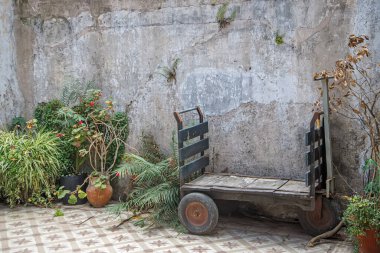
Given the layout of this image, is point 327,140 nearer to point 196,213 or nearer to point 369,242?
point 369,242

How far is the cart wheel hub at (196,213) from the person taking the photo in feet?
17.2

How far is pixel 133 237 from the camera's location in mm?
5324

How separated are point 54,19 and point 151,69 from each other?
1.68 meters

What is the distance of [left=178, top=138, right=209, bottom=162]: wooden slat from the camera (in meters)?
5.31

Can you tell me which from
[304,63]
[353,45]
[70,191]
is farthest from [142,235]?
[353,45]

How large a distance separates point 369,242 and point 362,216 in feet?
0.82

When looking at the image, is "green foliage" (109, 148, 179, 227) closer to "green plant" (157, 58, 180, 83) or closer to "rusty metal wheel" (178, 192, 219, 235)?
"rusty metal wheel" (178, 192, 219, 235)

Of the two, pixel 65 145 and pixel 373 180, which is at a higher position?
pixel 65 145

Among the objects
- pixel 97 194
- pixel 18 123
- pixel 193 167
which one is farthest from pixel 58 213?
pixel 193 167

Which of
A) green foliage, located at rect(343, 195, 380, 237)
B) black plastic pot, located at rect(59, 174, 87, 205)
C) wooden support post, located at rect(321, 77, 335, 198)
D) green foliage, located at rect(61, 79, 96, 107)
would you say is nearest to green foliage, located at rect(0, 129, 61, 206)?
black plastic pot, located at rect(59, 174, 87, 205)

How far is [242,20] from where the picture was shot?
5699 mm

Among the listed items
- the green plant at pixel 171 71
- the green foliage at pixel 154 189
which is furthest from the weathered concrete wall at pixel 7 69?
the green plant at pixel 171 71

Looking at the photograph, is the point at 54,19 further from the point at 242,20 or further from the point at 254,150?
the point at 254,150

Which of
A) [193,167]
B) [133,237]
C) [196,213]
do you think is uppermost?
[193,167]
